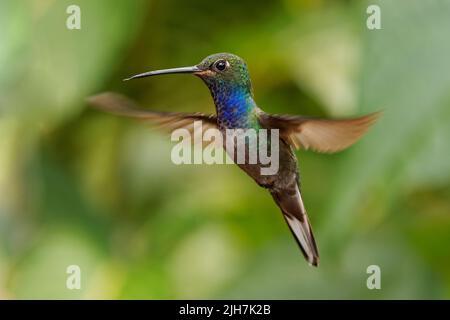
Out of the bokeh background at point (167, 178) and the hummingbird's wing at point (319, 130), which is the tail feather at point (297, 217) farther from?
the bokeh background at point (167, 178)

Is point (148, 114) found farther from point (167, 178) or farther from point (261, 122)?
point (167, 178)

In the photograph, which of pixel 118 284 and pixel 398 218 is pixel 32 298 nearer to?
pixel 118 284

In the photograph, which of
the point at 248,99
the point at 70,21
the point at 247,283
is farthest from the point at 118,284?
the point at 248,99

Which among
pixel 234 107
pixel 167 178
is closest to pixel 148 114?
pixel 234 107

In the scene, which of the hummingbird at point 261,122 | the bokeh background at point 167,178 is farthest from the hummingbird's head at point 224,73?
the bokeh background at point 167,178

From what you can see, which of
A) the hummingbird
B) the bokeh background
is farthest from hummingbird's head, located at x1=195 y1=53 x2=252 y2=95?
the bokeh background

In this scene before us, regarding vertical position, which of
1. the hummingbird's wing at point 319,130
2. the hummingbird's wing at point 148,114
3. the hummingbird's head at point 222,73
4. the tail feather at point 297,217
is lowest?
the tail feather at point 297,217
